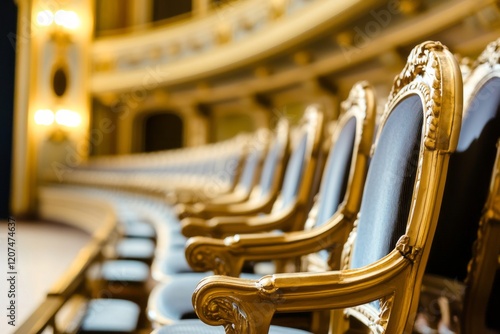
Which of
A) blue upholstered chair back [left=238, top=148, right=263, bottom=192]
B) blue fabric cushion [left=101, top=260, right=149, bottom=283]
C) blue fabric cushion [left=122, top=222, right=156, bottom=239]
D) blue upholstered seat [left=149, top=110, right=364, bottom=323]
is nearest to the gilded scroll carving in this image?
blue upholstered seat [left=149, top=110, right=364, bottom=323]

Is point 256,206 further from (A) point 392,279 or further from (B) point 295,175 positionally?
(A) point 392,279

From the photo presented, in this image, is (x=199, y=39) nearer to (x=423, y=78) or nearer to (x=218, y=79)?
(x=218, y=79)

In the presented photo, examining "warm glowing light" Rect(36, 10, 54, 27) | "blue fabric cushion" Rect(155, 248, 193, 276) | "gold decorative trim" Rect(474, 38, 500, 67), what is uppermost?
"warm glowing light" Rect(36, 10, 54, 27)

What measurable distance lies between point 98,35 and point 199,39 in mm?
2222

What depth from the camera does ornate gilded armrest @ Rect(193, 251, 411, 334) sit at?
0.56m

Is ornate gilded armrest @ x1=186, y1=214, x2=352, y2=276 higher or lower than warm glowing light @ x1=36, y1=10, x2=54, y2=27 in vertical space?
lower

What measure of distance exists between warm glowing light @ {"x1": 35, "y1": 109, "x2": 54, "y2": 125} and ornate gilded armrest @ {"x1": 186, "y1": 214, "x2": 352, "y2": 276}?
5549mm

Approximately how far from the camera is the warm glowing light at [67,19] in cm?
616

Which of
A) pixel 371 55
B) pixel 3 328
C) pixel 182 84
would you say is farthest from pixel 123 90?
pixel 3 328

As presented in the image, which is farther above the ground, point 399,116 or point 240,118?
point 240,118

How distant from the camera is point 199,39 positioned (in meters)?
5.95

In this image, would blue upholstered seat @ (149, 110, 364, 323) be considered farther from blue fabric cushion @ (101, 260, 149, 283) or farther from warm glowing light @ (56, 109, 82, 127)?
warm glowing light @ (56, 109, 82, 127)

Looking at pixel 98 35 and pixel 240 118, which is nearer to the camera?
pixel 240 118

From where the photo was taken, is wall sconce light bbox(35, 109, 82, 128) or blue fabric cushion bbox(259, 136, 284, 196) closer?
blue fabric cushion bbox(259, 136, 284, 196)
